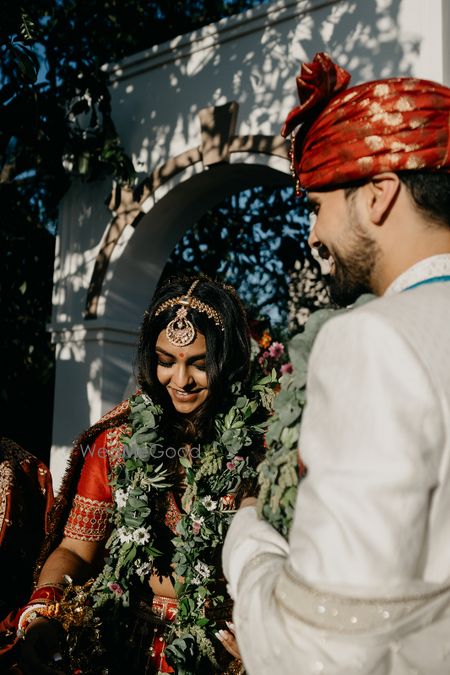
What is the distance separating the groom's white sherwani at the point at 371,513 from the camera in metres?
0.92

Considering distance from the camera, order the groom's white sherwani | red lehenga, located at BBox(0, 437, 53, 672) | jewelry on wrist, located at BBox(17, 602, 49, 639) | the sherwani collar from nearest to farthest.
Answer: the groom's white sherwani → the sherwani collar → jewelry on wrist, located at BBox(17, 602, 49, 639) → red lehenga, located at BBox(0, 437, 53, 672)

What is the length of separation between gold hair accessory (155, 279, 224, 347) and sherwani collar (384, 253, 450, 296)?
1.47 metres

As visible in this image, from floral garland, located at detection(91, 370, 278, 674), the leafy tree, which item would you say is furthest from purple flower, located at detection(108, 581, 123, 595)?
the leafy tree

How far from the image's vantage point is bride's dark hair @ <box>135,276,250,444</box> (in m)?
2.61

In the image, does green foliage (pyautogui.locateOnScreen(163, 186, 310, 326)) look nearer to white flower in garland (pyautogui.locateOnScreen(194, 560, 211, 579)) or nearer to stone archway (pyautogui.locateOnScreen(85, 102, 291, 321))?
stone archway (pyautogui.locateOnScreen(85, 102, 291, 321))

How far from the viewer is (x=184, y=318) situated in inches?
104

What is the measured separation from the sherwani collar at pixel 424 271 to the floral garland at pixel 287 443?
0.08 m

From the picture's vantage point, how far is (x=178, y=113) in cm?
512

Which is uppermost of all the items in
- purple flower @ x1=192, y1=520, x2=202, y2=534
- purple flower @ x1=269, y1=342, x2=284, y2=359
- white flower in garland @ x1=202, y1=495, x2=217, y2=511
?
purple flower @ x1=269, y1=342, x2=284, y2=359

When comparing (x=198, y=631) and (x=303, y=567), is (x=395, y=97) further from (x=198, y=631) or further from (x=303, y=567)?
(x=198, y=631)

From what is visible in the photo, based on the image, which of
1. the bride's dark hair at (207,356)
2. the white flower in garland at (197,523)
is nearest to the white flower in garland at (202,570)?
the white flower in garland at (197,523)

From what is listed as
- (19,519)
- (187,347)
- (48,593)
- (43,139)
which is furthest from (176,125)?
(48,593)

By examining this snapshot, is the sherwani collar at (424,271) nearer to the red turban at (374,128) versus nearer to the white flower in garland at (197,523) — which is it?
the red turban at (374,128)

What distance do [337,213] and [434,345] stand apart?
387 mm
